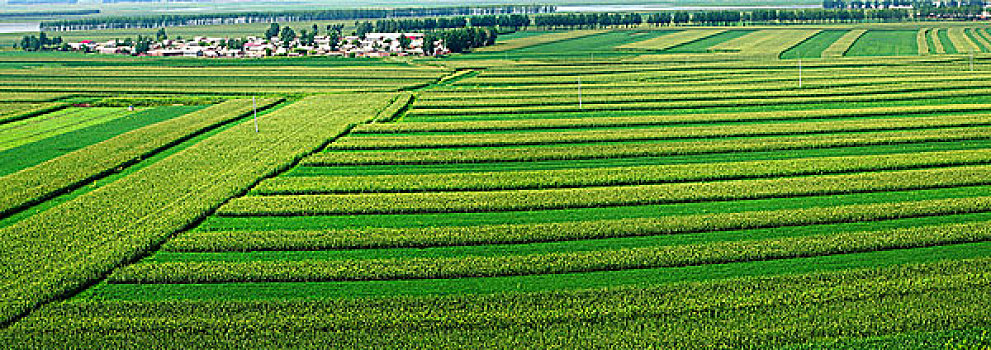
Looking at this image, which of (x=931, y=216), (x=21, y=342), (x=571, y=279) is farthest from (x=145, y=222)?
(x=931, y=216)

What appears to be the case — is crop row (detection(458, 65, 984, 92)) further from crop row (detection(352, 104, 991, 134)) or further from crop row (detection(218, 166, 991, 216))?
crop row (detection(218, 166, 991, 216))

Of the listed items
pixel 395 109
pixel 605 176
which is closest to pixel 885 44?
pixel 395 109

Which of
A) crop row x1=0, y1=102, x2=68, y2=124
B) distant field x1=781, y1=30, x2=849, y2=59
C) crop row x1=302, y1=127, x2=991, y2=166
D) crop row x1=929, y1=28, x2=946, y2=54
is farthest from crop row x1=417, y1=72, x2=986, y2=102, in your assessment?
crop row x1=929, y1=28, x2=946, y2=54

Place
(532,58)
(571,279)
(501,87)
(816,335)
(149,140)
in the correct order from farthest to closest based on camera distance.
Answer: (532,58) → (501,87) → (149,140) → (571,279) → (816,335)

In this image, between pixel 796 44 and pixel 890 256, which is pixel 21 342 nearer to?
pixel 890 256

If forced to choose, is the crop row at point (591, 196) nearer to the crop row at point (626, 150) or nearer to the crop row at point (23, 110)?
the crop row at point (626, 150)

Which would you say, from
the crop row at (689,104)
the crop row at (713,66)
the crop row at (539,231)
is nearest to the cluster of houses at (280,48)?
the crop row at (713,66)

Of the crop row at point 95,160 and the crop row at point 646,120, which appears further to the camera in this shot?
the crop row at point 646,120
